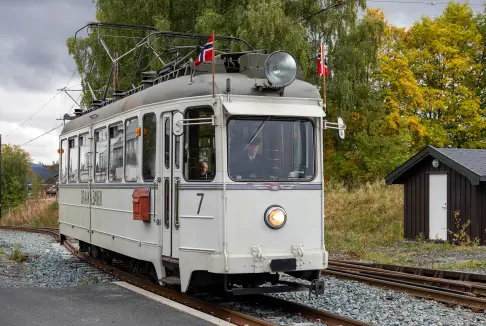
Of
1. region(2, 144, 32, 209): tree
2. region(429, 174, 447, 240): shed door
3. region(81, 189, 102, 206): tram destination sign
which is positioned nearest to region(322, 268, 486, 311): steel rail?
region(81, 189, 102, 206): tram destination sign

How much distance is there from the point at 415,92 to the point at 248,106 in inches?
1207

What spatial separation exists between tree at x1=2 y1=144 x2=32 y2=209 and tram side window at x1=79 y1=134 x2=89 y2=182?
4949 cm

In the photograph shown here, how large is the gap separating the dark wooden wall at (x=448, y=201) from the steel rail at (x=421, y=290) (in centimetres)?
899

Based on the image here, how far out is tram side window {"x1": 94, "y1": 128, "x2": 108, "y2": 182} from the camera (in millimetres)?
12375

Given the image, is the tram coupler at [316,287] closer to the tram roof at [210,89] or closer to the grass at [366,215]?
the tram roof at [210,89]

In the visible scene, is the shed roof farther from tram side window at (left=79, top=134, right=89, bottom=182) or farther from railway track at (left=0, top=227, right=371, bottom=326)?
railway track at (left=0, top=227, right=371, bottom=326)

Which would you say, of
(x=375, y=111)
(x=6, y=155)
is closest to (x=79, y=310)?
(x=375, y=111)

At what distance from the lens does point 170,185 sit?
30.9 feet

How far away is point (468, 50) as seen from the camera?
42031 millimetres

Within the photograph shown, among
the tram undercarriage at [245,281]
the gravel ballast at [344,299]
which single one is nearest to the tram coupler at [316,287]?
the tram undercarriage at [245,281]

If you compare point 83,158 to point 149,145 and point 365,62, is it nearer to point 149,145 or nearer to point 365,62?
point 149,145

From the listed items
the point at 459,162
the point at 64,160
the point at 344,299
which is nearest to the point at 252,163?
the point at 344,299

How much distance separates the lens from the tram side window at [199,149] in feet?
28.9

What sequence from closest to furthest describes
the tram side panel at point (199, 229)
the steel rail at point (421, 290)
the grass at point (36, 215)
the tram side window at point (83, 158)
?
the tram side panel at point (199, 229) < the steel rail at point (421, 290) < the tram side window at point (83, 158) < the grass at point (36, 215)
